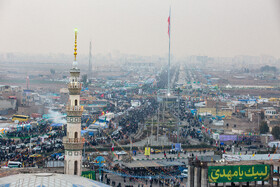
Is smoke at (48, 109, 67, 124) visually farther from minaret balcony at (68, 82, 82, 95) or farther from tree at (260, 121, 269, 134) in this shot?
minaret balcony at (68, 82, 82, 95)

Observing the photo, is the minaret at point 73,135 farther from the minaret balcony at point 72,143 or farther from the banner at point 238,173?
the banner at point 238,173

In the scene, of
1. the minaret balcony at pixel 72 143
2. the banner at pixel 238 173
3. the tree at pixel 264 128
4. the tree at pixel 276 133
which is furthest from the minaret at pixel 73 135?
the tree at pixel 264 128

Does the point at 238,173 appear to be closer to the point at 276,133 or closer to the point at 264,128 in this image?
the point at 276,133

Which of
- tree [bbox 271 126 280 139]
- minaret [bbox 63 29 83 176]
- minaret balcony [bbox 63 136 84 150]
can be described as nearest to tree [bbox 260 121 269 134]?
tree [bbox 271 126 280 139]

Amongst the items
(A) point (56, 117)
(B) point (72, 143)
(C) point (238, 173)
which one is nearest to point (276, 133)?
(A) point (56, 117)

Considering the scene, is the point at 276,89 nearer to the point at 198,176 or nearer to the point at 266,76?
the point at 266,76
